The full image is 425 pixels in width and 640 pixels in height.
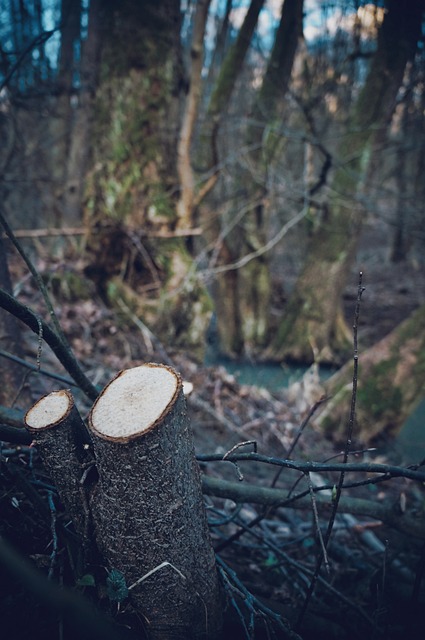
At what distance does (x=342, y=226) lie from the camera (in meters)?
7.82

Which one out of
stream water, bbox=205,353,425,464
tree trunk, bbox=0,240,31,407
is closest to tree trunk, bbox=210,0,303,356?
stream water, bbox=205,353,425,464

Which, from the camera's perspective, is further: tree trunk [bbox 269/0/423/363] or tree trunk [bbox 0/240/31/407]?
tree trunk [bbox 269/0/423/363]

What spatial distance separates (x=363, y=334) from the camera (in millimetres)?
9133

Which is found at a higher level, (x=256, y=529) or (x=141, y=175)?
(x=141, y=175)

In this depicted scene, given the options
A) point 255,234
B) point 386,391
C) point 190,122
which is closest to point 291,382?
point 386,391

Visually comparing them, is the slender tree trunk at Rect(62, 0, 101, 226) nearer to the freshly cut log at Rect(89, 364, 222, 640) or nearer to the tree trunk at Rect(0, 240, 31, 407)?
the tree trunk at Rect(0, 240, 31, 407)

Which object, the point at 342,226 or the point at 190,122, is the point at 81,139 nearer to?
the point at 190,122

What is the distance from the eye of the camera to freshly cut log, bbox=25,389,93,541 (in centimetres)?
112

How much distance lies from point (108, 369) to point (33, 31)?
10.5ft

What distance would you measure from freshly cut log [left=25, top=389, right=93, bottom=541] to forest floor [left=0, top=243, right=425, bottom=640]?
4.7 inches

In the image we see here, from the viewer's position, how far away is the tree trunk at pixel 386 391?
4.45 m

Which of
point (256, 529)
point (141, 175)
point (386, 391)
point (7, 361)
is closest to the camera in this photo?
point (7, 361)

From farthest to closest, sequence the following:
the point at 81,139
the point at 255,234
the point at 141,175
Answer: the point at 255,234 → the point at 81,139 → the point at 141,175

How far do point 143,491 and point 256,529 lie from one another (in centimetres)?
145
